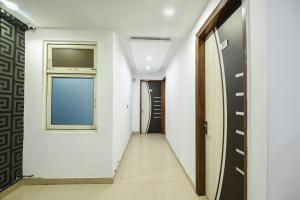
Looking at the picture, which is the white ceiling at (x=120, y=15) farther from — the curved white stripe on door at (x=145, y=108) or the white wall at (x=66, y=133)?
the curved white stripe on door at (x=145, y=108)

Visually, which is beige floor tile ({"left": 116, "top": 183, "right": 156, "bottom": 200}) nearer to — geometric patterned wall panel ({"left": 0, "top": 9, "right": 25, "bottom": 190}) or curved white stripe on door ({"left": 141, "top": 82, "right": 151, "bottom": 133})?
geometric patterned wall panel ({"left": 0, "top": 9, "right": 25, "bottom": 190})

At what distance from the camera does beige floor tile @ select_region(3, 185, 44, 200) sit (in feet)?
7.56

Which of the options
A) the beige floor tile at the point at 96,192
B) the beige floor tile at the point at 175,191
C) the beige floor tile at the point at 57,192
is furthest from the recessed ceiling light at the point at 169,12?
the beige floor tile at the point at 57,192

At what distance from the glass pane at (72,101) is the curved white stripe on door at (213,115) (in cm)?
187

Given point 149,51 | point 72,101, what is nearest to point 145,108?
point 149,51

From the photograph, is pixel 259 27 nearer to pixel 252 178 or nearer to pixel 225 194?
pixel 252 178

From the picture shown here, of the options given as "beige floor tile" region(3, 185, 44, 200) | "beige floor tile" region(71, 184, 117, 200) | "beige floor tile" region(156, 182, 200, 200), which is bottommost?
→ "beige floor tile" region(3, 185, 44, 200)

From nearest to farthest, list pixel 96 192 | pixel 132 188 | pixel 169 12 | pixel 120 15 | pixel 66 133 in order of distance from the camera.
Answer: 1. pixel 169 12
2. pixel 120 15
3. pixel 96 192
4. pixel 132 188
5. pixel 66 133

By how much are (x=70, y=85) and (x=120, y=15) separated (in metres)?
1.40

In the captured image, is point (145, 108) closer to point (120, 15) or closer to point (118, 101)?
point (118, 101)

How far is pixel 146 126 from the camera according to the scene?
6980 mm

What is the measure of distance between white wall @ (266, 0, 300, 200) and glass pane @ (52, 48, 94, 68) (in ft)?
8.18

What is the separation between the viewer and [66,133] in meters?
2.71

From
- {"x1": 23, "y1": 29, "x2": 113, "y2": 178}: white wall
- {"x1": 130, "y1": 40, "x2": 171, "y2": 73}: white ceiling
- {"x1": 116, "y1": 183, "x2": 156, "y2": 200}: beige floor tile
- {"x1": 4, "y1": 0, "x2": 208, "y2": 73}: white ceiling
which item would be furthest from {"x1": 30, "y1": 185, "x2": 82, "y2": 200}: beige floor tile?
{"x1": 130, "y1": 40, "x2": 171, "y2": 73}: white ceiling
